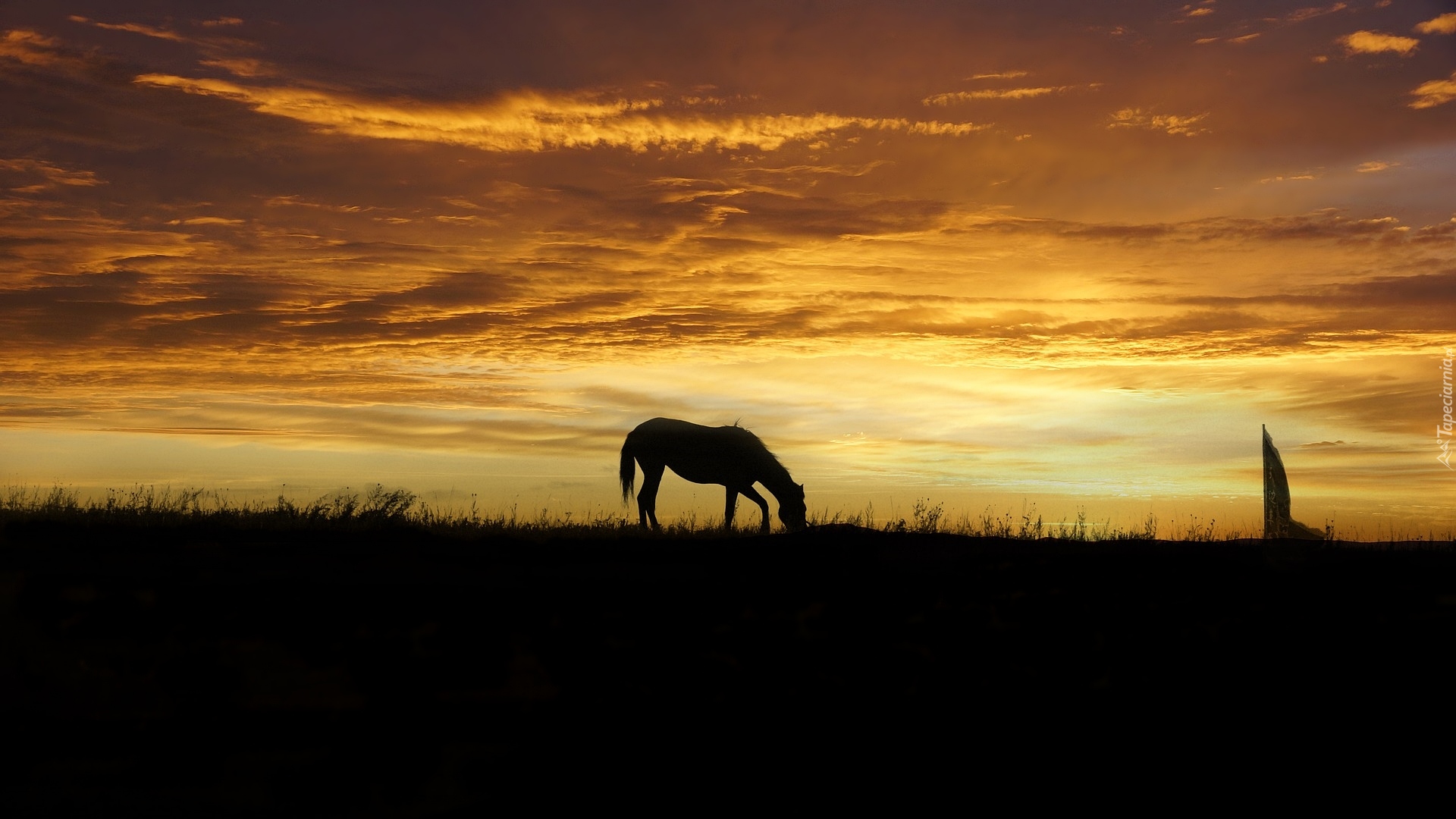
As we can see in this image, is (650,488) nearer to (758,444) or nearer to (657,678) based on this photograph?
(758,444)

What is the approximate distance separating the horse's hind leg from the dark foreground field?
614 inches

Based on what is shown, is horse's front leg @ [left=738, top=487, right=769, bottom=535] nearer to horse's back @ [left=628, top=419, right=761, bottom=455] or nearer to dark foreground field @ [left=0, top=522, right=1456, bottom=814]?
horse's back @ [left=628, top=419, right=761, bottom=455]

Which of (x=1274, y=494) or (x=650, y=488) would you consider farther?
(x=650, y=488)

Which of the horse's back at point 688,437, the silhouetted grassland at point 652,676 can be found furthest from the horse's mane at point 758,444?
the silhouetted grassland at point 652,676

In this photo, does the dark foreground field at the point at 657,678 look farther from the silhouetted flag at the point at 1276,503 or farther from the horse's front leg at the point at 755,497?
the horse's front leg at the point at 755,497

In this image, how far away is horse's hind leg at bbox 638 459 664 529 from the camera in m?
26.0

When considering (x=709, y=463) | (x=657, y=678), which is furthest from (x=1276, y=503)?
(x=709, y=463)

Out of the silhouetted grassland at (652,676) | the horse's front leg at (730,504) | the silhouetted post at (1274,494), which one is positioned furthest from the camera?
the horse's front leg at (730,504)

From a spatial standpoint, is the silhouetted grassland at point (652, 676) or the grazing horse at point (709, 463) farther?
the grazing horse at point (709, 463)

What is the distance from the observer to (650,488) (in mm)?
26625

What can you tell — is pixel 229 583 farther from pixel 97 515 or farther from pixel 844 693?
pixel 97 515

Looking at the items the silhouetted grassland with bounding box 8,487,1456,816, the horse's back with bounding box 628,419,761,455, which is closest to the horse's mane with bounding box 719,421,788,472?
the horse's back with bounding box 628,419,761,455

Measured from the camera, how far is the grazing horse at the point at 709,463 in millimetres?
25656

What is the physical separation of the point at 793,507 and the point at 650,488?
357cm
